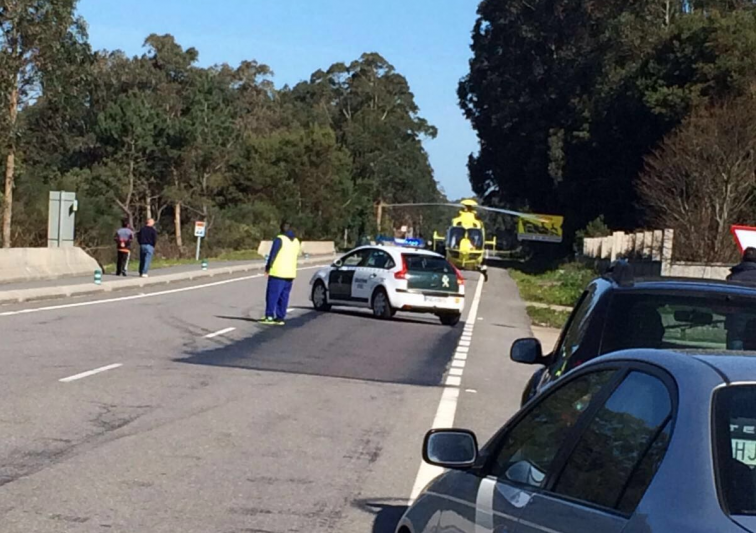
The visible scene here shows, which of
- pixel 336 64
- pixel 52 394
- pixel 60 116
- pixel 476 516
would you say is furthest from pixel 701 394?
pixel 336 64

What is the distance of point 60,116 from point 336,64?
7067cm

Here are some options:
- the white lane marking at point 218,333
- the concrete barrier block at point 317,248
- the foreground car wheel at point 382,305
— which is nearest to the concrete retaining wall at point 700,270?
the foreground car wheel at point 382,305

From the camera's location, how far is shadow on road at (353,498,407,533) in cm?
801

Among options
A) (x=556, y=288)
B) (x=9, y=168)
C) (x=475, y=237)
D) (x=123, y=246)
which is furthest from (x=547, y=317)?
(x=475, y=237)

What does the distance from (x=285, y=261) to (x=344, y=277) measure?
19.1 feet

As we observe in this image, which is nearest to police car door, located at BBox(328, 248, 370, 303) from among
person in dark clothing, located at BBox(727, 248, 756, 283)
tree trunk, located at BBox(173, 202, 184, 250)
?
person in dark clothing, located at BBox(727, 248, 756, 283)

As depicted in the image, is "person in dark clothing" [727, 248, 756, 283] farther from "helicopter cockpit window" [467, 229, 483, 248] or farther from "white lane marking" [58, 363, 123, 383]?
"helicopter cockpit window" [467, 229, 483, 248]

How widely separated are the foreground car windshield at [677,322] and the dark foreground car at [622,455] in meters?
2.37

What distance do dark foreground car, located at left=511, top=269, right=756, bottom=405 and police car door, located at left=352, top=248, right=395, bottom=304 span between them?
64.9 feet

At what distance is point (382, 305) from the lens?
27125 millimetres

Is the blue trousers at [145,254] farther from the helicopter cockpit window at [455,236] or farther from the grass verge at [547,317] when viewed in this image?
the helicopter cockpit window at [455,236]

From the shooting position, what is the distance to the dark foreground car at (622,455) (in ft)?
10.5

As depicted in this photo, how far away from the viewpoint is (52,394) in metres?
12.8

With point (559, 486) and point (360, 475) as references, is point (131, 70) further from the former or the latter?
point (559, 486)
